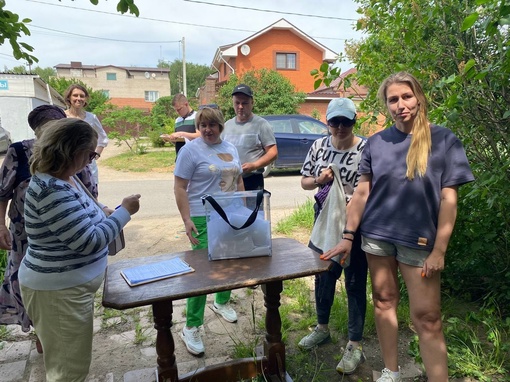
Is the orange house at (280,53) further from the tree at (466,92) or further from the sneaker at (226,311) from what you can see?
the sneaker at (226,311)

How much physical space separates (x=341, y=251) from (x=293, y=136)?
8.60m

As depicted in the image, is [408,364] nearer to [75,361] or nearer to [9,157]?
[75,361]

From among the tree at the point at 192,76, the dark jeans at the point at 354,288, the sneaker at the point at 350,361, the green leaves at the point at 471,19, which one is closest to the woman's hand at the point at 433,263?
the dark jeans at the point at 354,288

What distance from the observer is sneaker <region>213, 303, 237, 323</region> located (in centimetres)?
333

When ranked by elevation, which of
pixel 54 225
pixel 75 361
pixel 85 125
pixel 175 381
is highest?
pixel 85 125

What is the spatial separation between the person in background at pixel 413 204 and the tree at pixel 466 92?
1.56ft

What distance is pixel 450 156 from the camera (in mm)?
2014

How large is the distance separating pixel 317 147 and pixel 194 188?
93 cm

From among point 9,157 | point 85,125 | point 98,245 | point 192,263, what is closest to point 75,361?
point 98,245

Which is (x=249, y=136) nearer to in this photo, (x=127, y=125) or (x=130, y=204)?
(x=130, y=204)

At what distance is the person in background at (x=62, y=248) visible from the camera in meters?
1.71

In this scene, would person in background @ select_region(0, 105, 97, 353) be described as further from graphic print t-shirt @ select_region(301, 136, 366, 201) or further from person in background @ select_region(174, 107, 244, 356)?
graphic print t-shirt @ select_region(301, 136, 366, 201)

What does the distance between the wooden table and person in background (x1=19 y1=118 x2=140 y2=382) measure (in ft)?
0.54

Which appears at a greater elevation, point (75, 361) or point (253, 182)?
point (253, 182)
